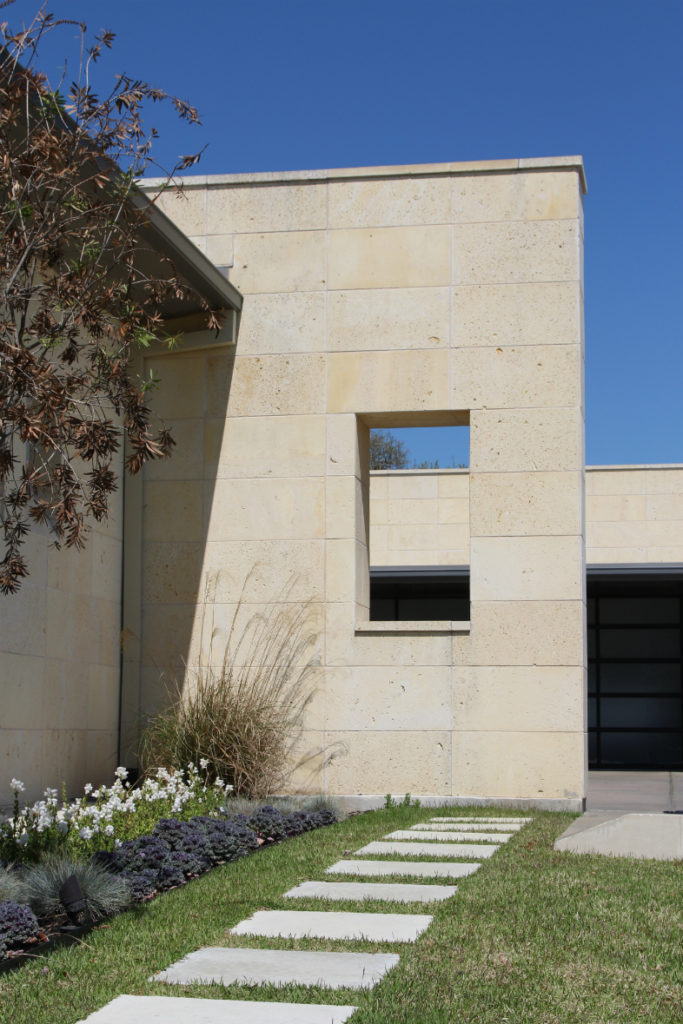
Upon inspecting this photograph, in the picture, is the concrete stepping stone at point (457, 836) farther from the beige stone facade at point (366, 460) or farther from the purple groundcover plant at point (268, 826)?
the beige stone facade at point (366, 460)

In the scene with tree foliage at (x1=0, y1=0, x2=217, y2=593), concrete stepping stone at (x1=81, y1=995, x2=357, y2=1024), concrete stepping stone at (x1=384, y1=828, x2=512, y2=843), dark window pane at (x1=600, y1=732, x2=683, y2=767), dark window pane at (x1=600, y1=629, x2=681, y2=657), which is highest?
tree foliage at (x1=0, y1=0, x2=217, y2=593)

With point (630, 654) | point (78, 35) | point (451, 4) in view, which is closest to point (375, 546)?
point (630, 654)

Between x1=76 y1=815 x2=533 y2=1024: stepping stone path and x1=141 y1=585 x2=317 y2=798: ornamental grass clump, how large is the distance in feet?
7.73

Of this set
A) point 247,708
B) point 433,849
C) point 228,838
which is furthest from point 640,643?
point 228,838

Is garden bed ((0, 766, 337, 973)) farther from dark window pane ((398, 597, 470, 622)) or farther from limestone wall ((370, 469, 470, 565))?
limestone wall ((370, 469, 470, 565))

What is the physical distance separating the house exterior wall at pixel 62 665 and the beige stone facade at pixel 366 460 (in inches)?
6.4

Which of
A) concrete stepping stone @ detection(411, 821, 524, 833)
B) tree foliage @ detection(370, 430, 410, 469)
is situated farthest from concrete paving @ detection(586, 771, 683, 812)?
tree foliage @ detection(370, 430, 410, 469)

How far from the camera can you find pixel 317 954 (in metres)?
4.57

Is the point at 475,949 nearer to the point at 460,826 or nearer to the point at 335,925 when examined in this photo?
the point at 335,925

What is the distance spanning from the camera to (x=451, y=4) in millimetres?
10109

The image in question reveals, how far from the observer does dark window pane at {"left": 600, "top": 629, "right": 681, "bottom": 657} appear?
63.5ft

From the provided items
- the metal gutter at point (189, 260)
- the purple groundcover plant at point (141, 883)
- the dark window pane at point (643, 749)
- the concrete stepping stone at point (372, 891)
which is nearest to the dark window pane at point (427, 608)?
the dark window pane at point (643, 749)

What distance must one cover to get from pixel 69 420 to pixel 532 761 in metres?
6.34

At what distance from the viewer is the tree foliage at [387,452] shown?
4255 centimetres
